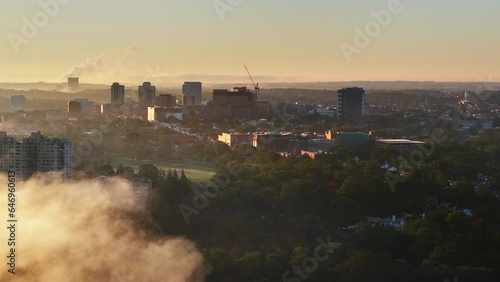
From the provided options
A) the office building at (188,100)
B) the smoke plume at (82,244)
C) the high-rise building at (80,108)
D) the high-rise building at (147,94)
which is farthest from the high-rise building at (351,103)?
the smoke plume at (82,244)

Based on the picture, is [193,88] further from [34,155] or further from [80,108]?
[34,155]

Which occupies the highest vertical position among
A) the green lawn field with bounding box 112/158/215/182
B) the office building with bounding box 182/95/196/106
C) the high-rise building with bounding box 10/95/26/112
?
the high-rise building with bounding box 10/95/26/112

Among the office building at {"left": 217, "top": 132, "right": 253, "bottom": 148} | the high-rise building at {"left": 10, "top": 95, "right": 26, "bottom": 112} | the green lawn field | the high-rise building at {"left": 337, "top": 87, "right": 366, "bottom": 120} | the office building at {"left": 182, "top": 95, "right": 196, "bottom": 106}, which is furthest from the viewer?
the office building at {"left": 182, "top": 95, "right": 196, "bottom": 106}

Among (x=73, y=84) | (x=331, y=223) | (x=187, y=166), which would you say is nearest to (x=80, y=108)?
(x=73, y=84)

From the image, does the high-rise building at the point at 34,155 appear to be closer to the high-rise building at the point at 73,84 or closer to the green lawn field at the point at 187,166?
the green lawn field at the point at 187,166

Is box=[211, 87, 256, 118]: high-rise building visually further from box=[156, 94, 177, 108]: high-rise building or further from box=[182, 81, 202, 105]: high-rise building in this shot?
box=[182, 81, 202, 105]: high-rise building

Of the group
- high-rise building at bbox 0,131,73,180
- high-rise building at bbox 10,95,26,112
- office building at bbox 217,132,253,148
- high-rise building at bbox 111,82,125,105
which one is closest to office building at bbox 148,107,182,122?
high-rise building at bbox 10,95,26,112
